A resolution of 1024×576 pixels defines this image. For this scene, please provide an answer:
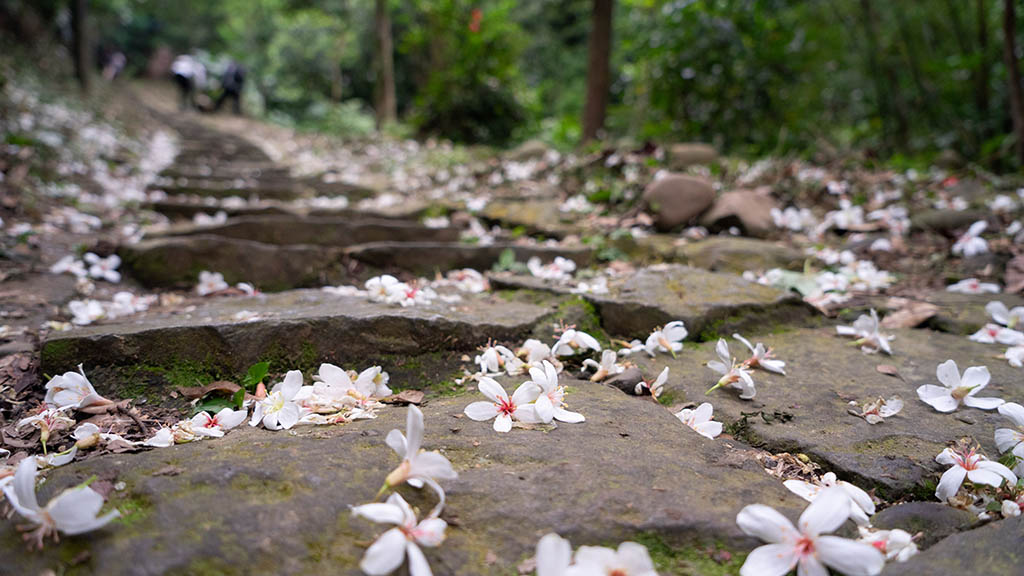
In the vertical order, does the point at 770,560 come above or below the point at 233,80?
below

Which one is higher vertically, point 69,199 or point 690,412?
point 69,199

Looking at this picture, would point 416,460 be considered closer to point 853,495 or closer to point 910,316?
point 853,495

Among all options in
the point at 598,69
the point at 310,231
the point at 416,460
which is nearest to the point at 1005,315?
the point at 416,460

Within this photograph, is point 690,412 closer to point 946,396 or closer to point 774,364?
point 774,364

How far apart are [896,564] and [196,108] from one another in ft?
56.4

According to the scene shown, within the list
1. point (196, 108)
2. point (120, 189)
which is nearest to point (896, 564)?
point (120, 189)

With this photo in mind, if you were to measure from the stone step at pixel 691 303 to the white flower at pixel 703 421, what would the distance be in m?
0.51

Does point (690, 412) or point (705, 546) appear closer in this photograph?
point (705, 546)

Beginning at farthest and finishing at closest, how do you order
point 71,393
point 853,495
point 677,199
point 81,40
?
point 81,40, point 677,199, point 71,393, point 853,495

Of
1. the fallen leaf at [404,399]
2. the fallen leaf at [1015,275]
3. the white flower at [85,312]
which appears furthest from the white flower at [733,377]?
the white flower at [85,312]

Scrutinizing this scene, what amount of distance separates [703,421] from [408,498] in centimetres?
65

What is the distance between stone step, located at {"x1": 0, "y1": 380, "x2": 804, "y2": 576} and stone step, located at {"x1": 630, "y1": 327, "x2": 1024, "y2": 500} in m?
0.16

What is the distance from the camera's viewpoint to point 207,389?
128 cm

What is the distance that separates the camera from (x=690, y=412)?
119cm
